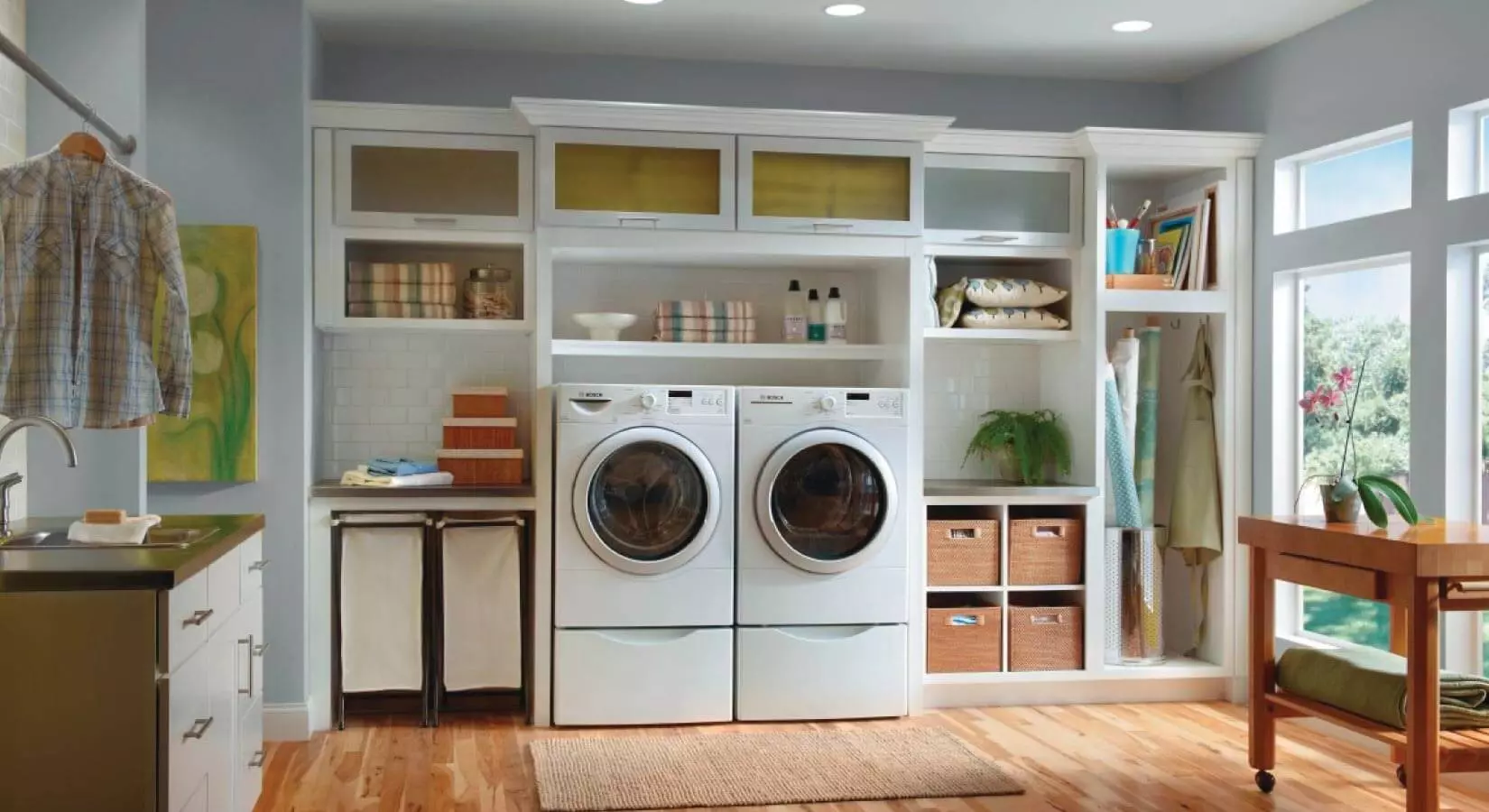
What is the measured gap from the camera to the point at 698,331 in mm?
5035

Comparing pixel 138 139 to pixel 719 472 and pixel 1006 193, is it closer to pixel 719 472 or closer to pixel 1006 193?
pixel 719 472

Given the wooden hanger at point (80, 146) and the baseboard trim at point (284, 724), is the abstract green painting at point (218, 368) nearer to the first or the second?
the baseboard trim at point (284, 724)

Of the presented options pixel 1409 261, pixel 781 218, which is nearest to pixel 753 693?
pixel 781 218

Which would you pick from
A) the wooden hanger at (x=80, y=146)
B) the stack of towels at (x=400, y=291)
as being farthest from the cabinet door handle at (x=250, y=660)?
the stack of towels at (x=400, y=291)

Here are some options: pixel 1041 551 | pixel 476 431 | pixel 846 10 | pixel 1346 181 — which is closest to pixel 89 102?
pixel 476 431

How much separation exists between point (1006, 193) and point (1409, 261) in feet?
4.70

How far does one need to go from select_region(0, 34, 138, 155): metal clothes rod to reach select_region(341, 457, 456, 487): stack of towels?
1.49 metres

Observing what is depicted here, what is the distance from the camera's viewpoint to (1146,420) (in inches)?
207

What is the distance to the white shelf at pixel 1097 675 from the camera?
16.4ft

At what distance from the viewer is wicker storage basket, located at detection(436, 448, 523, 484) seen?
4.84 metres

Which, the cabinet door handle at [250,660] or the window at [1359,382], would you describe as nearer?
the cabinet door handle at [250,660]

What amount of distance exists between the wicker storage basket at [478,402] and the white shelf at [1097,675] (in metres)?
1.86

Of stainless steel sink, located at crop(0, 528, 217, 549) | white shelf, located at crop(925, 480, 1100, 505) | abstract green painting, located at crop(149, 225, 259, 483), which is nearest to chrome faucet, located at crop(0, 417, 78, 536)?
stainless steel sink, located at crop(0, 528, 217, 549)

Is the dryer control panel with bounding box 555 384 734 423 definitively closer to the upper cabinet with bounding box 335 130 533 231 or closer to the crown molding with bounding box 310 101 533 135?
the upper cabinet with bounding box 335 130 533 231
